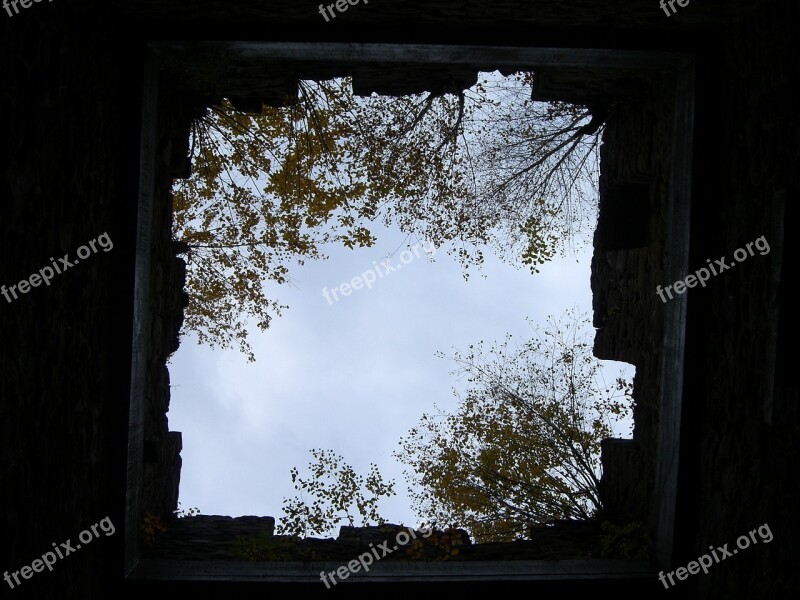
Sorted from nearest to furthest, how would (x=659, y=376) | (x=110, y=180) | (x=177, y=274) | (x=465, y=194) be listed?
(x=110, y=180) < (x=659, y=376) < (x=177, y=274) < (x=465, y=194)

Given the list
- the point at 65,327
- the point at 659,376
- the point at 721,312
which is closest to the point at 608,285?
the point at 659,376

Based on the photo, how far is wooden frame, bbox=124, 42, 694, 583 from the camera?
6.78 meters

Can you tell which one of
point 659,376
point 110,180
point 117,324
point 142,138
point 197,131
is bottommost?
point 659,376

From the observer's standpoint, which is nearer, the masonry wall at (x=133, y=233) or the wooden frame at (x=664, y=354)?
the masonry wall at (x=133, y=233)

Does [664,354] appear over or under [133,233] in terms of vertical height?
under

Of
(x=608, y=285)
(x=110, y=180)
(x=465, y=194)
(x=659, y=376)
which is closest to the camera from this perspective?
(x=110, y=180)

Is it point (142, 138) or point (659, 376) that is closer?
point (142, 138)

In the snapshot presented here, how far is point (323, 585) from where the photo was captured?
6.71 m

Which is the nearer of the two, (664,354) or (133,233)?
(133,233)

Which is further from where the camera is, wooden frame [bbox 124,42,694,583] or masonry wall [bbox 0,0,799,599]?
wooden frame [bbox 124,42,694,583]

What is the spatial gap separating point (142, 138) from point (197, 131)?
11.5ft

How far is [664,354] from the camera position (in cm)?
726

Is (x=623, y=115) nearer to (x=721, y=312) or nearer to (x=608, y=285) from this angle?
(x=608, y=285)

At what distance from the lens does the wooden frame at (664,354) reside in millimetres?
6777
